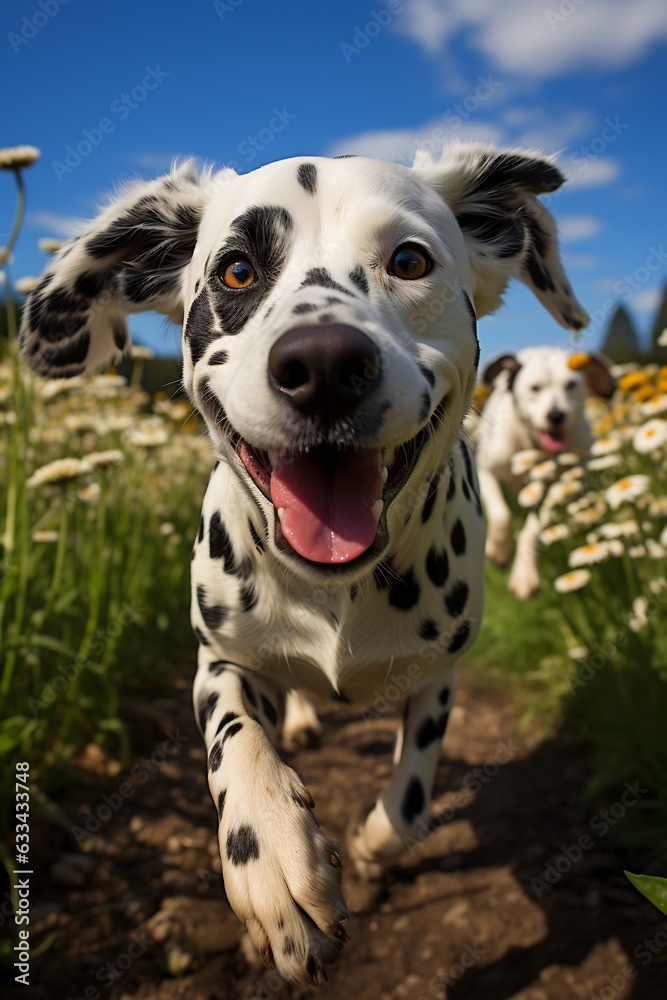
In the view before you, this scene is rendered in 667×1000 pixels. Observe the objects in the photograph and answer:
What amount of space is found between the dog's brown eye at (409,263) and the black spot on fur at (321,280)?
206mm

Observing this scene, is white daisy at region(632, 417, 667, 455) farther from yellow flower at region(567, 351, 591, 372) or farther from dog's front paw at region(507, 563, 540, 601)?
yellow flower at region(567, 351, 591, 372)

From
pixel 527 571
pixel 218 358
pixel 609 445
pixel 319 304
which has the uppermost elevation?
pixel 319 304

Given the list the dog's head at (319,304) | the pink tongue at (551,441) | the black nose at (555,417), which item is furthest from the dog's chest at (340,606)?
the pink tongue at (551,441)

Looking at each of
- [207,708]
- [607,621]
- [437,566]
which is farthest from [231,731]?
[607,621]

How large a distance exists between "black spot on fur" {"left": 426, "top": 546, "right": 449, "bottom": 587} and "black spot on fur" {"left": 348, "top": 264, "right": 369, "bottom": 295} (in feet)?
2.91

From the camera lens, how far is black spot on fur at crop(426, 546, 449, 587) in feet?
8.36

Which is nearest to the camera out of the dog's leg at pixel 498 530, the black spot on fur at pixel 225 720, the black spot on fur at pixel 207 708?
the black spot on fur at pixel 225 720

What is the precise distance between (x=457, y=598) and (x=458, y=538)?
207 mm

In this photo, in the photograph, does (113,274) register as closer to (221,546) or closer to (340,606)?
(221,546)

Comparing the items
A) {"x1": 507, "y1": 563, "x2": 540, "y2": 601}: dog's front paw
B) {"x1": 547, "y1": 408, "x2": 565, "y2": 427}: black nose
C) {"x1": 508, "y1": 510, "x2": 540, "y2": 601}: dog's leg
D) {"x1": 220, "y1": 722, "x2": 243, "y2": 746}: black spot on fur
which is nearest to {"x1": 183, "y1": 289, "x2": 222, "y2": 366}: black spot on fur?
{"x1": 220, "y1": 722, "x2": 243, "y2": 746}: black spot on fur

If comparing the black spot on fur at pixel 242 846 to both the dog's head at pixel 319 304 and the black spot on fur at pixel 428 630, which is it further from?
the black spot on fur at pixel 428 630

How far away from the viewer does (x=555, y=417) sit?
20.4 ft

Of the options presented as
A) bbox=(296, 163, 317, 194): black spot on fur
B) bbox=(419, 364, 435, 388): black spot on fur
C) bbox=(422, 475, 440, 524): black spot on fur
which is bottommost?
bbox=(422, 475, 440, 524): black spot on fur

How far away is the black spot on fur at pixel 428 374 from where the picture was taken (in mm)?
2008
